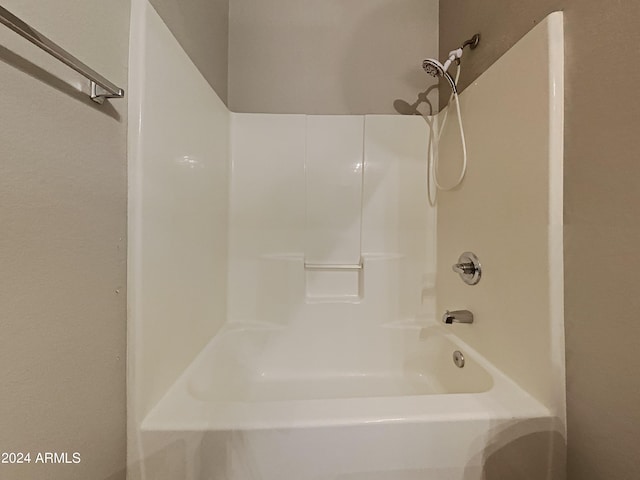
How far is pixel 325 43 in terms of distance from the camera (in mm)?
1824

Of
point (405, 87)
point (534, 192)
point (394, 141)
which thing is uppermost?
point (405, 87)

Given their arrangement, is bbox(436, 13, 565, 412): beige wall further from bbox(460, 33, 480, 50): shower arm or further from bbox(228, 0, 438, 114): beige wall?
bbox(228, 0, 438, 114): beige wall

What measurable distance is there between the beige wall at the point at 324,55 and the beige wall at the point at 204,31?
0.11 m

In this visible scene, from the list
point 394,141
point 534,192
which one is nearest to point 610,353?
point 534,192

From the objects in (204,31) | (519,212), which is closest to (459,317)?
(519,212)

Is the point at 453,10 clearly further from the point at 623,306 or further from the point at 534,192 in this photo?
the point at 623,306

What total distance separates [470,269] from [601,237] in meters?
0.56

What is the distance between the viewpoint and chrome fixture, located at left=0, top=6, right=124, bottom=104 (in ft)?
1.52

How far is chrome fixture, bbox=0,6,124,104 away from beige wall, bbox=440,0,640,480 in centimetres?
112

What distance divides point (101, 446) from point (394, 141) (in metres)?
1.71

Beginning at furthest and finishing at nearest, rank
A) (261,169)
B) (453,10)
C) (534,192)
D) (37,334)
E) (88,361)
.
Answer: (261,169)
(453,10)
(534,192)
(88,361)
(37,334)

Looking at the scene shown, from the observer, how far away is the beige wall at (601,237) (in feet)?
2.32

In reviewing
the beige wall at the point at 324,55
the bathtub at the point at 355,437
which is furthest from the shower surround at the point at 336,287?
the beige wall at the point at 324,55

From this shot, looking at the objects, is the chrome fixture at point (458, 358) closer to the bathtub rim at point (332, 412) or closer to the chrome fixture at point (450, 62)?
the bathtub rim at point (332, 412)
